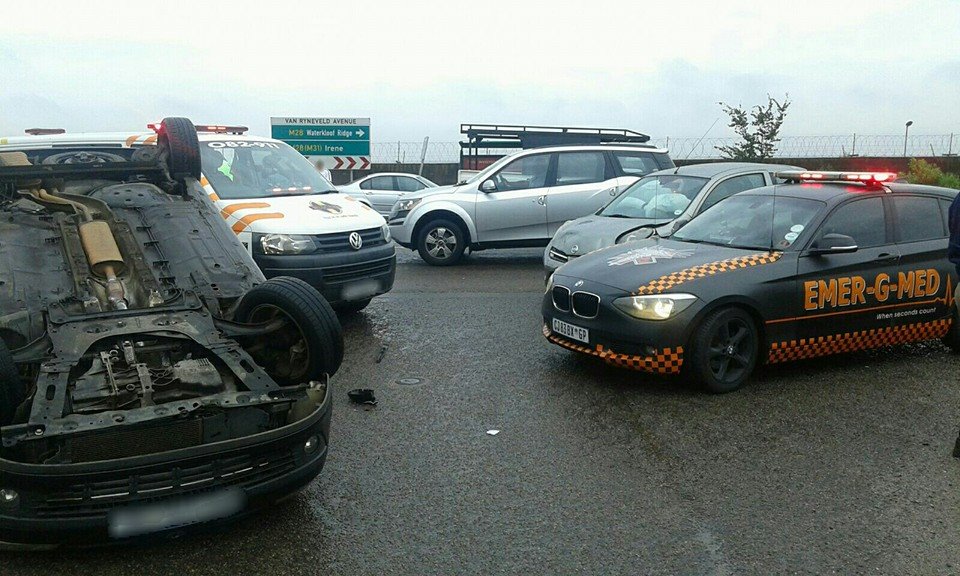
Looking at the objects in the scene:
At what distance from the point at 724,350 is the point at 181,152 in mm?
4409

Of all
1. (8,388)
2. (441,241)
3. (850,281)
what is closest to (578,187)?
(441,241)

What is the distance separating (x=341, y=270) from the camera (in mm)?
8289

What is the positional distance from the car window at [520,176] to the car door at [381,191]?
7425 millimetres

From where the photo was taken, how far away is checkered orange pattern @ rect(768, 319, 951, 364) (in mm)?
6625

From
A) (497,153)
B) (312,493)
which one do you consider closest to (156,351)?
(312,493)

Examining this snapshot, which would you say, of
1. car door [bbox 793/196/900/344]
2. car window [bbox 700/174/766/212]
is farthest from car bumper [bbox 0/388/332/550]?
car window [bbox 700/174/766/212]

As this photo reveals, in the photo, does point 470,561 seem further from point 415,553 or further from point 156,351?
point 156,351

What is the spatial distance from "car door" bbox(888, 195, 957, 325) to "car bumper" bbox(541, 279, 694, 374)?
2.12m

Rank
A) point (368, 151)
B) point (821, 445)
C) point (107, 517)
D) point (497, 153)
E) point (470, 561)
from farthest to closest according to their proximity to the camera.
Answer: point (368, 151) → point (497, 153) → point (821, 445) → point (470, 561) → point (107, 517)

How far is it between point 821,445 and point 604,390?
5.44ft

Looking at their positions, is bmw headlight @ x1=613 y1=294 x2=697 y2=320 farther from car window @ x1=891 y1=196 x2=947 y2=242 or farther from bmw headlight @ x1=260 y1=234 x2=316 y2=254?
bmw headlight @ x1=260 y1=234 x2=316 y2=254

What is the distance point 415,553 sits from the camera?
4.05 meters

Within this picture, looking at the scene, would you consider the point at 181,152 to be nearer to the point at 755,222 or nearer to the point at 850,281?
the point at 755,222

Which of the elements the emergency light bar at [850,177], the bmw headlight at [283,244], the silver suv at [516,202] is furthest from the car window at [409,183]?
the emergency light bar at [850,177]
